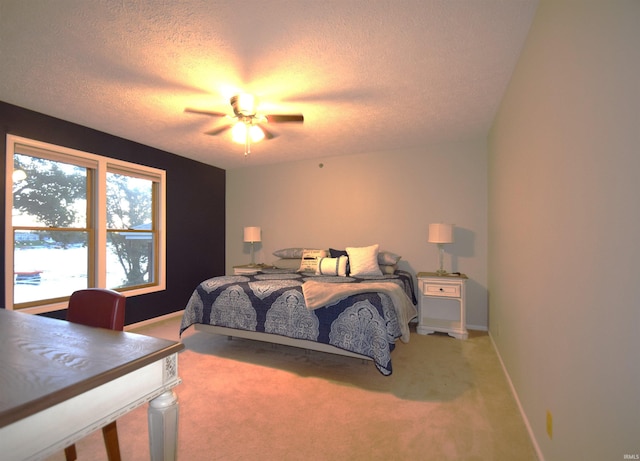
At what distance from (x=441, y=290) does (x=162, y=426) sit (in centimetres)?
321

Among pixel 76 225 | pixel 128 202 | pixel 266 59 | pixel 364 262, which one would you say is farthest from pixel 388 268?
pixel 76 225

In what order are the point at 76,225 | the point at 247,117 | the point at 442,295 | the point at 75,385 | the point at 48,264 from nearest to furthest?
the point at 75,385
the point at 247,117
the point at 48,264
the point at 76,225
the point at 442,295

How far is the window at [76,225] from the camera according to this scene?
292 cm

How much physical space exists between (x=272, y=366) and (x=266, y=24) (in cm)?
266

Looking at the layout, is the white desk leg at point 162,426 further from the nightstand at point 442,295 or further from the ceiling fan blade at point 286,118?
the nightstand at point 442,295

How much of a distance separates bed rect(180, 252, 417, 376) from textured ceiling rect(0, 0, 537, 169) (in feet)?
5.87

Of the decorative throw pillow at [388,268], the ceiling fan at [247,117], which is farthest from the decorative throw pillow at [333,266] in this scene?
the ceiling fan at [247,117]

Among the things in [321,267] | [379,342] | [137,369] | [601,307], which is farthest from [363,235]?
[137,369]

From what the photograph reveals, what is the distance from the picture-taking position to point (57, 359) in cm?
91

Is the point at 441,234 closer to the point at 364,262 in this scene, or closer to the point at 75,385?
the point at 364,262

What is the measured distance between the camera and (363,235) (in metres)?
4.50

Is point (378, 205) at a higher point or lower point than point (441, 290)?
higher

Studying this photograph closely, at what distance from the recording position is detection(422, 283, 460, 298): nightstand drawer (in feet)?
11.3

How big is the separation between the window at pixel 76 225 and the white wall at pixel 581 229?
166 inches
